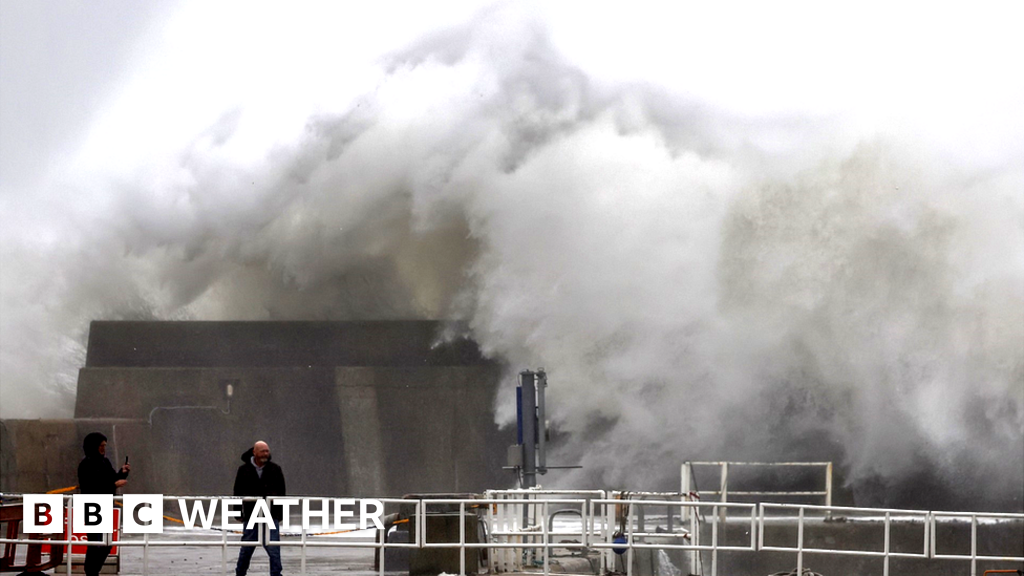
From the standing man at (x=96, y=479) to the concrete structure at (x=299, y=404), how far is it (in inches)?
367

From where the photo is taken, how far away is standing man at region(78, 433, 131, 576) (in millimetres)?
9320

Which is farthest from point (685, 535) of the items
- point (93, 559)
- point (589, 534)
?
point (93, 559)

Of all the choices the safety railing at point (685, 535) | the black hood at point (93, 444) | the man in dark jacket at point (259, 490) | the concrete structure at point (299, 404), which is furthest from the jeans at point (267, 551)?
the concrete structure at point (299, 404)

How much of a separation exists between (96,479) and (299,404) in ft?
32.1

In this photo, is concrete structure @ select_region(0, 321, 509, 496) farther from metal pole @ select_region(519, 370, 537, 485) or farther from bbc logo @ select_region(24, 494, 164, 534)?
bbc logo @ select_region(24, 494, 164, 534)

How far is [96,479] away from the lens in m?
9.39

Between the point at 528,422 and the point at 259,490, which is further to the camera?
the point at 528,422

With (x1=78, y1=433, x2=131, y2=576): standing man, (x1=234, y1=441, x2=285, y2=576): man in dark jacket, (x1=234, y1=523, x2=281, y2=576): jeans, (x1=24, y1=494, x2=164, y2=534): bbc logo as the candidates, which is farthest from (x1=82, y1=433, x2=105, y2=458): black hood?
(x1=234, y1=523, x2=281, y2=576): jeans

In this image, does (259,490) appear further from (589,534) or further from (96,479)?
(589,534)

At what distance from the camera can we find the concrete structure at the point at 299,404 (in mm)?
18750

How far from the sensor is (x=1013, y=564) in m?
16.5

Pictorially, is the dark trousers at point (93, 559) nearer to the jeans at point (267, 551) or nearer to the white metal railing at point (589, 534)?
the white metal railing at point (589, 534)

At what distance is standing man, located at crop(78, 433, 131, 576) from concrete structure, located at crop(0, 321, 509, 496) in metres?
9.32

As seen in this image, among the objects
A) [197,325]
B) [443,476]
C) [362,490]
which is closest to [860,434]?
[443,476]
